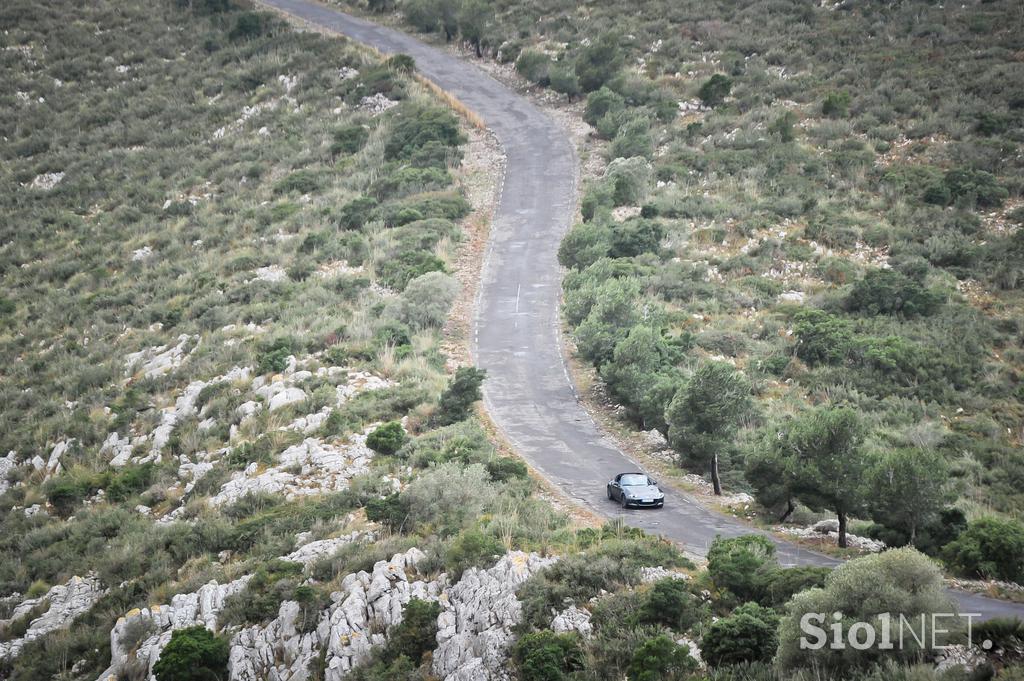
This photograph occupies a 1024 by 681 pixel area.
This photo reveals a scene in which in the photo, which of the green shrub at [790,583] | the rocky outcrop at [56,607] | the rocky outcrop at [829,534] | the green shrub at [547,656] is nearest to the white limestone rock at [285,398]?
the rocky outcrop at [56,607]

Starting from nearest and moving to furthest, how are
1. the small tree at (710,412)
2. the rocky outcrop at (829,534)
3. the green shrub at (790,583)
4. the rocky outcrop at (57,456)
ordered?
1. the green shrub at (790,583)
2. the rocky outcrop at (829,534)
3. the small tree at (710,412)
4. the rocky outcrop at (57,456)

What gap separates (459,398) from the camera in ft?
101

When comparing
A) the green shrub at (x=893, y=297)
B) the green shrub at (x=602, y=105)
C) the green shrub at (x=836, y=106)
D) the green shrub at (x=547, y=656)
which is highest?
the green shrub at (x=836, y=106)

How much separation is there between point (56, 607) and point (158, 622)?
4811 millimetres

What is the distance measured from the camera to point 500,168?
56.6 meters

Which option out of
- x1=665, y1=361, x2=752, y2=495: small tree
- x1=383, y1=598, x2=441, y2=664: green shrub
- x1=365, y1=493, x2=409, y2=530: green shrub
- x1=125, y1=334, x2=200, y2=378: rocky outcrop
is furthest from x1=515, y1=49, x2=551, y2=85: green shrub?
→ x1=383, y1=598, x2=441, y2=664: green shrub

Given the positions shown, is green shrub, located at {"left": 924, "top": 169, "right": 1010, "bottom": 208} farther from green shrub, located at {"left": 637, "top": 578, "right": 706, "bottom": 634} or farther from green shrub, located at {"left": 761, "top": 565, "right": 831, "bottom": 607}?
green shrub, located at {"left": 637, "top": 578, "right": 706, "bottom": 634}

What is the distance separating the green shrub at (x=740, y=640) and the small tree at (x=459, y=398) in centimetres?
1518

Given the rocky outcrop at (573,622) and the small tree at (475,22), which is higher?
the small tree at (475,22)

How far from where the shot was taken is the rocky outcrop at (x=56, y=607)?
77.4ft

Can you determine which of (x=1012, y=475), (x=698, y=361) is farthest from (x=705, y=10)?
(x=1012, y=475)

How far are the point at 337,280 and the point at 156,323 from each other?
8.79 m

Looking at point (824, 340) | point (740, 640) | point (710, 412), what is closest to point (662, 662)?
point (740, 640)

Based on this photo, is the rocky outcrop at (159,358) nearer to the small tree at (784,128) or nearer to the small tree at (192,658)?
the small tree at (192,658)
